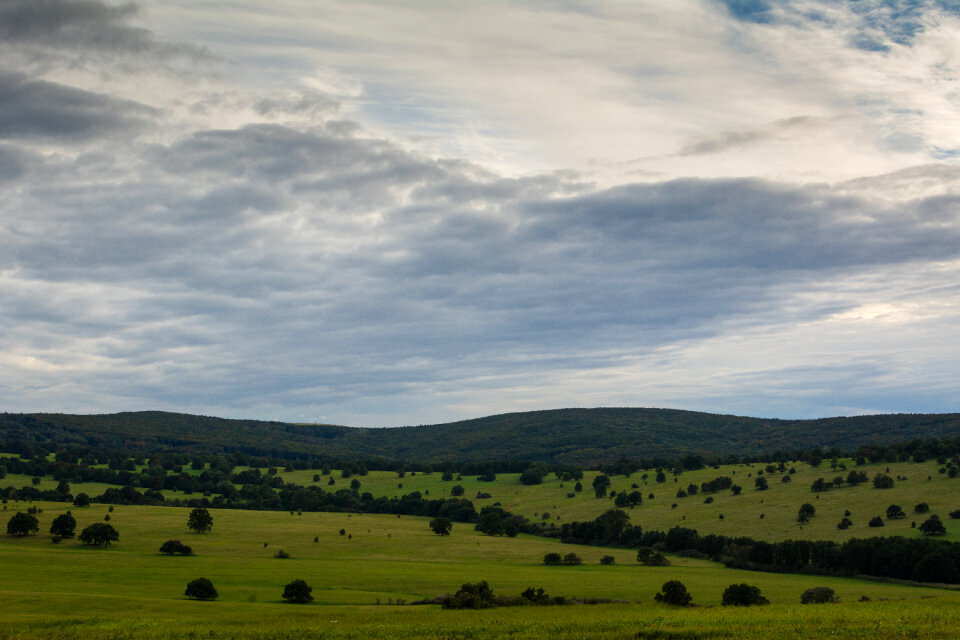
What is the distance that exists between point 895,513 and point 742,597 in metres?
67.4

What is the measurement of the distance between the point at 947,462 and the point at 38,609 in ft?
516

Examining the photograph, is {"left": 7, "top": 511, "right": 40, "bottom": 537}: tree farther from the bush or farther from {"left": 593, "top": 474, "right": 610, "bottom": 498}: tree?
{"left": 593, "top": 474, "right": 610, "bottom": 498}: tree

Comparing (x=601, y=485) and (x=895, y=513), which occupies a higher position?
(x=895, y=513)

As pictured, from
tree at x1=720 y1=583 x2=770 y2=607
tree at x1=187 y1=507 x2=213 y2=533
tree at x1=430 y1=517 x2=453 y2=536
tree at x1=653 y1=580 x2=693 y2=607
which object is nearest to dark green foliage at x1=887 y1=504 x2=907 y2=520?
tree at x1=720 y1=583 x2=770 y2=607

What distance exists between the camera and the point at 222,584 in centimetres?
8700

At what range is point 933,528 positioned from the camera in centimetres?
11162

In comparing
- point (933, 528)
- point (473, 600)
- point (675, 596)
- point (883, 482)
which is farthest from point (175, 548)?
Answer: point (883, 482)

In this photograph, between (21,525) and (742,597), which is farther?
(21,525)

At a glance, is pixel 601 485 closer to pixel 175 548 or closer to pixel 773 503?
pixel 773 503

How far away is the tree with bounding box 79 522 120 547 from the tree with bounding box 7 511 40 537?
26.7 ft

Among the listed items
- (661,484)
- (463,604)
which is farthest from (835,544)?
(661,484)

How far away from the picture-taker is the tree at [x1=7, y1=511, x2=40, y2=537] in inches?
4619

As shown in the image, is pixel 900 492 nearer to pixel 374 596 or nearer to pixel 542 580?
pixel 542 580

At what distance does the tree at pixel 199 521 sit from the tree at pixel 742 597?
300 ft
